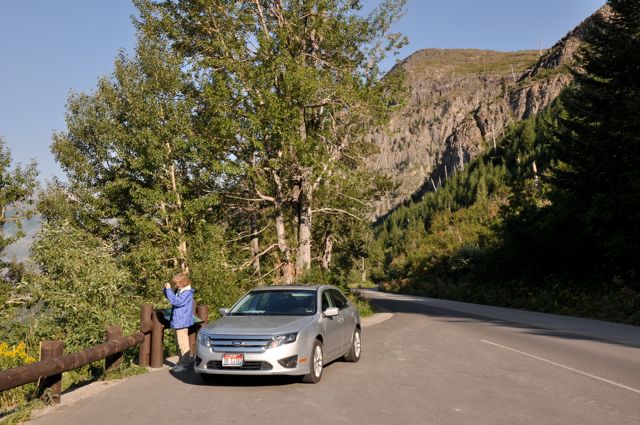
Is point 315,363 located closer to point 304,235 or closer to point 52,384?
point 52,384

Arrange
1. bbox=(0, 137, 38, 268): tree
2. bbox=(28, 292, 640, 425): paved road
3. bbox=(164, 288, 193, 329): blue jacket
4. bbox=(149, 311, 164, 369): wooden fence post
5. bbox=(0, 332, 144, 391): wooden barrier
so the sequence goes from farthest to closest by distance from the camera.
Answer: bbox=(0, 137, 38, 268): tree < bbox=(149, 311, 164, 369): wooden fence post < bbox=(164, 288, 193, 329): blue jacket < bbox=(28, 292, 640, 425): paved road < bbox=(0, 332, 144, 391): wooden barrier

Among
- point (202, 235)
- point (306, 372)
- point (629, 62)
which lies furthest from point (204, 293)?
point (629, 62)

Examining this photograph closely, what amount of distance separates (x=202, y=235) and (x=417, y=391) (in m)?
17.2

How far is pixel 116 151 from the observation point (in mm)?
28750

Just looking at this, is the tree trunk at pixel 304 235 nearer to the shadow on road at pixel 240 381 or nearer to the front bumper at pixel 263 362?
the shadow on road at pixel 240 381

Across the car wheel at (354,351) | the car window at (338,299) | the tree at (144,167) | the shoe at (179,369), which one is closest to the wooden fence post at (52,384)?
the shoe at (179,369)

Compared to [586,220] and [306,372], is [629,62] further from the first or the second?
[306,372]

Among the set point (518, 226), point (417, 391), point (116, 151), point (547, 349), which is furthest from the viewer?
point (518, 226)

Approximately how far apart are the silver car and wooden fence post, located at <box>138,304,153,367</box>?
1.75 metres

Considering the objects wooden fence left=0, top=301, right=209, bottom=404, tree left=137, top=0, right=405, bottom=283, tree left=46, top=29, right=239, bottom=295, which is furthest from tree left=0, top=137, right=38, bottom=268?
wooden fence left=0, top=301, right=209, bottom=404

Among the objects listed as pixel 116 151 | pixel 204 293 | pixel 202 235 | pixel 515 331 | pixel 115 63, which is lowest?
pixel 515 331

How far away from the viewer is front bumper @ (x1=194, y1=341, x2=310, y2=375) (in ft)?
27.6

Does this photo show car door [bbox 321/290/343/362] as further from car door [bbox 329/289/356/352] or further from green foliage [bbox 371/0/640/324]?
green foliage [bbox 371/0/640/324]

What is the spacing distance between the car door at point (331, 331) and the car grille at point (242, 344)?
4.84 feet
